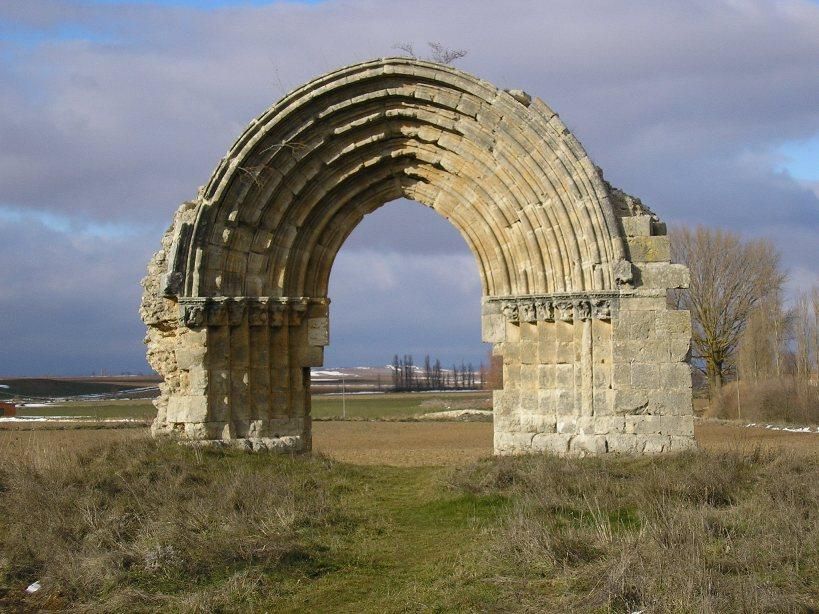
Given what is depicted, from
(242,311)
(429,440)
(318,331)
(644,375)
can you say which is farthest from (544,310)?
(429,440)

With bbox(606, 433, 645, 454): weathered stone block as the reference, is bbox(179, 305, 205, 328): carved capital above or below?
above

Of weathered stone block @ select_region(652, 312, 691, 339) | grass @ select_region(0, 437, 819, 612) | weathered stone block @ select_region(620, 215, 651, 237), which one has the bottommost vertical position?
grass @ select_region(0, 437, 819, 612)

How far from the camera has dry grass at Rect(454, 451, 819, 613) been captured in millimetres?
6082

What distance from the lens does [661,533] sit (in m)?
7.17

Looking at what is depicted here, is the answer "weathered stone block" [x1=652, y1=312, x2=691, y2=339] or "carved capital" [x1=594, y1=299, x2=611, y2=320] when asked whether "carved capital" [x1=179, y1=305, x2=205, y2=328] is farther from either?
"weathered stone block" [x1=652, y1=312, x2=691, y2=339]

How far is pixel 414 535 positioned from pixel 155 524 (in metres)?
2.39

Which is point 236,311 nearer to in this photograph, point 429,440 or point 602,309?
point 602,309

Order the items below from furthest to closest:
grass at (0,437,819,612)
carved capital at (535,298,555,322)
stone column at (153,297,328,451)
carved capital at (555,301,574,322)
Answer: stone column at (153,297,328,451)
carved capital at (535,298,555,322)
carved capital at (555,301,574,322)
grass at (0,437,819,612)

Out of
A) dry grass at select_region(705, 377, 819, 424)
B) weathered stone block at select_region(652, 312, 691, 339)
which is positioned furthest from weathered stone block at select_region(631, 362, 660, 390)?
dry grass at select_region(705, 377, 819, 424)

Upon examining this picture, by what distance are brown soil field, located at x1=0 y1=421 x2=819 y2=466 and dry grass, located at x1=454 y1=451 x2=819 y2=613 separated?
371cm

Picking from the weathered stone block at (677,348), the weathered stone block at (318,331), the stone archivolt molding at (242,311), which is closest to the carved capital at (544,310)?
the weathered stone block at (677,348)

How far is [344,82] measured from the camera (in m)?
12.5

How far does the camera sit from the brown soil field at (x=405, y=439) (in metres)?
16.5

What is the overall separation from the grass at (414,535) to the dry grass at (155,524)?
21 mm
